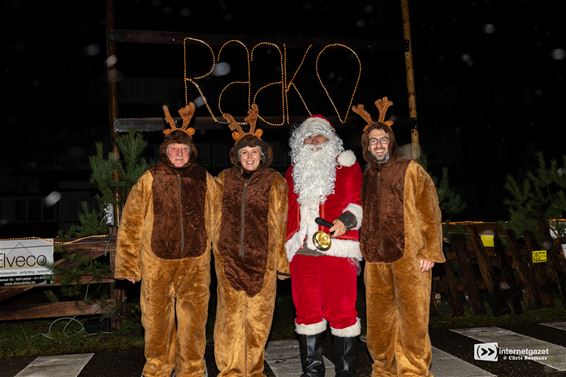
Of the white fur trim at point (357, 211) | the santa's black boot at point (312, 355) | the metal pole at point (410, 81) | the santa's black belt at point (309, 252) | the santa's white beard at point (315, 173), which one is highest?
the metal pole at point (410, 81)

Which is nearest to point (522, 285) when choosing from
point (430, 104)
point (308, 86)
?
point (308, 86)

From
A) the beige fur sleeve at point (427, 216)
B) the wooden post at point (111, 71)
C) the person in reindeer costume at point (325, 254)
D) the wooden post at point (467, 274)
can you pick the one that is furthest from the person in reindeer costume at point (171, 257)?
the wooden post at point (467, 274)

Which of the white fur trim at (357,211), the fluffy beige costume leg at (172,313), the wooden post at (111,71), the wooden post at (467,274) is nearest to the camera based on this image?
the fluffy beige costume leg at (172,313)

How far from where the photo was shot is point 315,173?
14.8 feet

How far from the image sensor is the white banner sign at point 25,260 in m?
6.47

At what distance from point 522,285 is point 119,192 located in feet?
18.4

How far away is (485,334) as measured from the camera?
236 inches

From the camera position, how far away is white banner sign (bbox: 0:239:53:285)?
647cm

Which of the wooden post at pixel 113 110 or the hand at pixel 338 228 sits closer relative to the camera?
the hand at pixel 338 228

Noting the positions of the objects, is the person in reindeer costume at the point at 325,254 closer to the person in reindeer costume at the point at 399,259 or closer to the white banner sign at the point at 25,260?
the person in reindeer costume at the point at 399,259

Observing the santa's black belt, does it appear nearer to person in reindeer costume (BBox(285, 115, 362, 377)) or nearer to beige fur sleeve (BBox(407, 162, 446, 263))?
person in reindeer costume (BBox(285, 115, 362, 377))

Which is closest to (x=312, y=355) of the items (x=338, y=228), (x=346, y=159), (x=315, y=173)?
(x=338, y=228)

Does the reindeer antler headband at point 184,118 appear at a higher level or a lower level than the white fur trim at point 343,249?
higher

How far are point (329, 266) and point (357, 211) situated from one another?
51 centimetres
